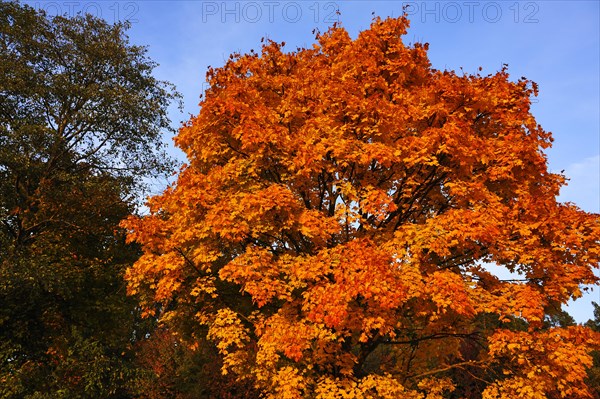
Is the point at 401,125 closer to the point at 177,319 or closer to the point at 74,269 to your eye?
the point at 177,319

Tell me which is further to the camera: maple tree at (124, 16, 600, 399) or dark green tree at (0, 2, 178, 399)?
dark green tree at (0, 2, 178, 399)

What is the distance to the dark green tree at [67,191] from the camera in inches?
654

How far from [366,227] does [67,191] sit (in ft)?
41.9

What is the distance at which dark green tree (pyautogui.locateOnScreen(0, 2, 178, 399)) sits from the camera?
54.5 feet

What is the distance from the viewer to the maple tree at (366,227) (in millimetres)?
12445

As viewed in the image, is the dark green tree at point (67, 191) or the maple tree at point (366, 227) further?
the dark green tree at point (67, 191)

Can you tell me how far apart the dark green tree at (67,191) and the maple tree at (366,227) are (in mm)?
4057

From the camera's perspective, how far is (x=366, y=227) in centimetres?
1377

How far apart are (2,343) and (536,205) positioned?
61.2ft

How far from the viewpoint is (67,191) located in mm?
19172

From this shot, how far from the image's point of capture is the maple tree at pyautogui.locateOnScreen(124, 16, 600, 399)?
40.8ft

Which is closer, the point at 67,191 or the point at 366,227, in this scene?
the point at 366,227

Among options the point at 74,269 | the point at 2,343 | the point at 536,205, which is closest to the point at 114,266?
the point at 74,269

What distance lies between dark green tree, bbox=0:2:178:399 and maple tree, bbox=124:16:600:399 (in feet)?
13.3
